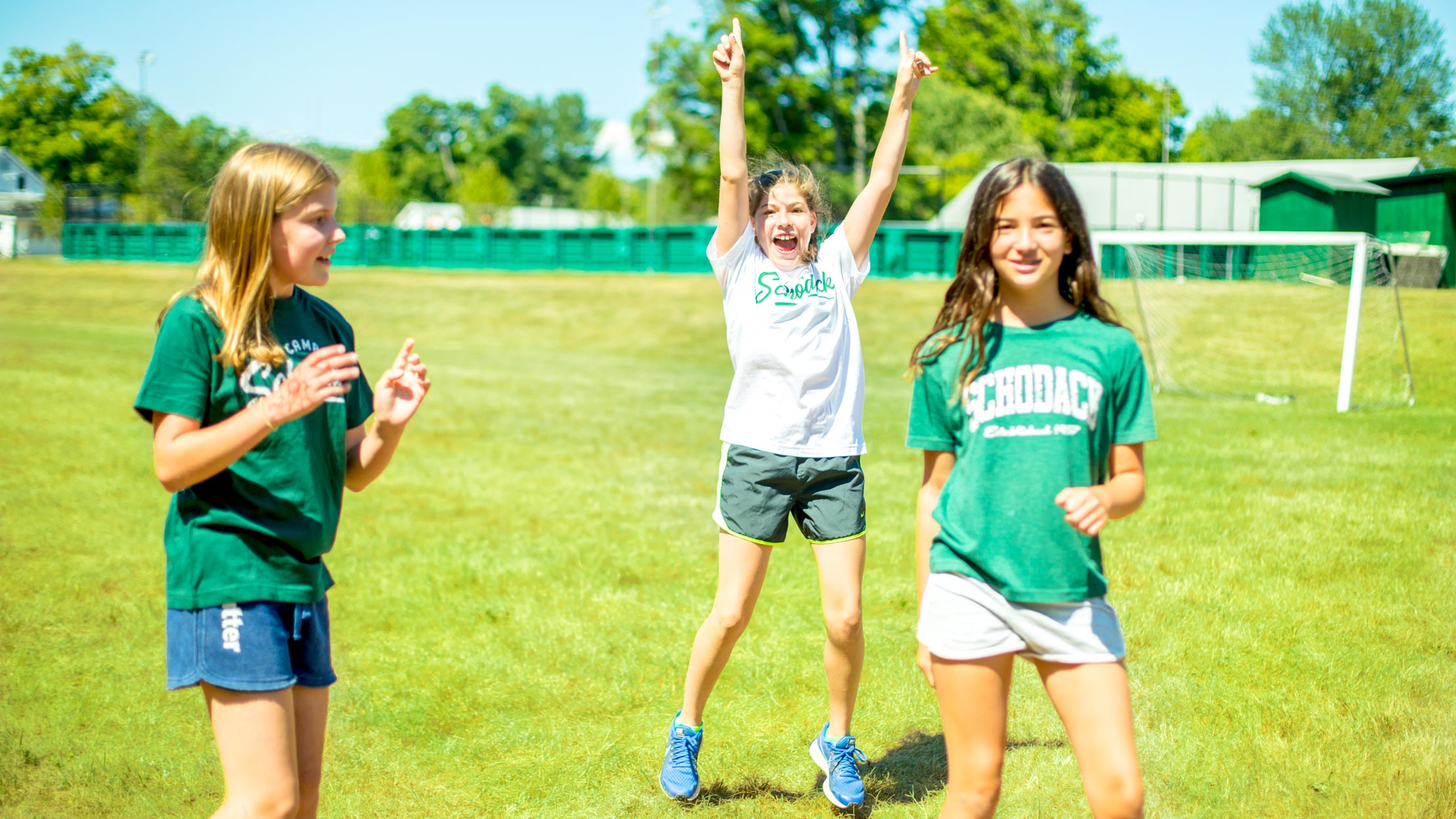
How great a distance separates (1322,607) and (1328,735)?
1743 millimetres

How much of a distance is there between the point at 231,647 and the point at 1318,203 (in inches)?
1009

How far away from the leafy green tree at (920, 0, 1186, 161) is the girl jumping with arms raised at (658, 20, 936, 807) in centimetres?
5045

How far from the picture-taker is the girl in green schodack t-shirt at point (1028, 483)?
2.55 meters

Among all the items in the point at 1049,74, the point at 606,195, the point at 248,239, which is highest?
the point at 1049,74

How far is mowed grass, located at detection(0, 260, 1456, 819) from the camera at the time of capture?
421 cm

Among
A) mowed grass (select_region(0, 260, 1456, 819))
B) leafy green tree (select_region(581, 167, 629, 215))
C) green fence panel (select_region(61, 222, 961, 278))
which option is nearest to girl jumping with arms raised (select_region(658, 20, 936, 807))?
mowed grass (select_region(0, 260, 1456, 819))

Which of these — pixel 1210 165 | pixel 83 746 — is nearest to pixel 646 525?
pixel 83 746

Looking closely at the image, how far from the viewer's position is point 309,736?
2.68 metres

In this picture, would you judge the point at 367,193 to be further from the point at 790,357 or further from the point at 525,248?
the point at 790,357

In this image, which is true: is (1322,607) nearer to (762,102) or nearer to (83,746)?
A: (83,746)

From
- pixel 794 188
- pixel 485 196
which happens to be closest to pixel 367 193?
pixel 485 196

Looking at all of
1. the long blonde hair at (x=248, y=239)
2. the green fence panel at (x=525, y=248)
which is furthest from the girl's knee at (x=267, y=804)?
the green fence panel at (x=525, y=248)

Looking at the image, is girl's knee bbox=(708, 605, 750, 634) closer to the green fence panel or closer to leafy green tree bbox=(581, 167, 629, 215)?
the green fence panel

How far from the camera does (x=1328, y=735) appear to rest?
4.43 m
